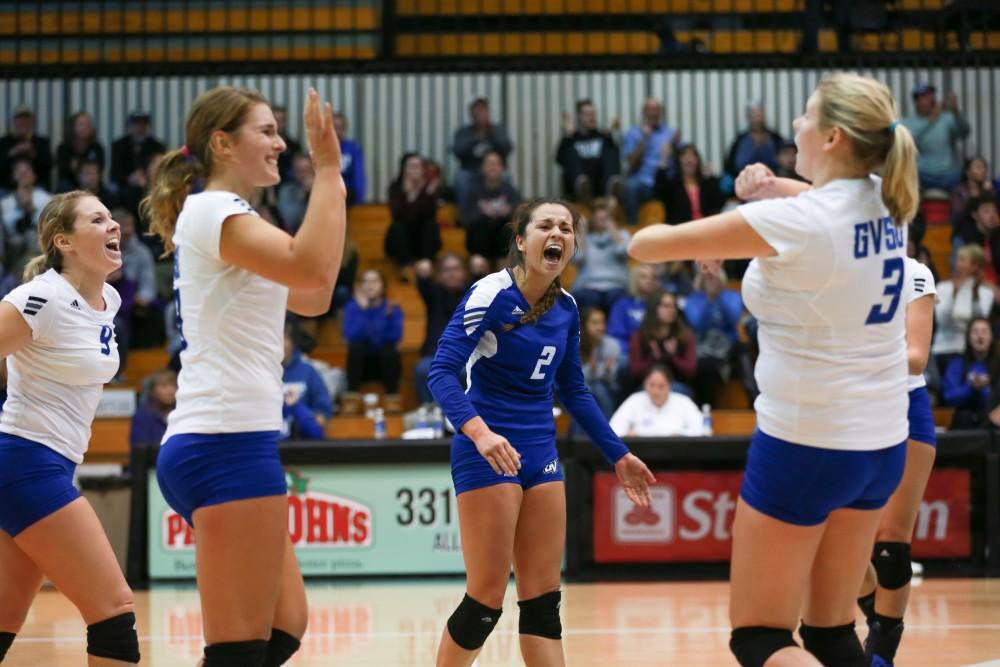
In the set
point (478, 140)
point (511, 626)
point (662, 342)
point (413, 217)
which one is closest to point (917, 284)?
point (511, 626)

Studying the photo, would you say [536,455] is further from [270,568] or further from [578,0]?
[578,0]

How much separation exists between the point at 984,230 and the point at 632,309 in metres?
3.85

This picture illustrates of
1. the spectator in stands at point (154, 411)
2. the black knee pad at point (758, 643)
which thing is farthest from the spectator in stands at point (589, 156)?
the black knee pad at point (758, 643)

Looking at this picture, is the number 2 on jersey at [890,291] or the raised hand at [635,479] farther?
the raised hand at [635,479]

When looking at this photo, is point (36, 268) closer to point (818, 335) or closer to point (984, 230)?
point (818, 335)

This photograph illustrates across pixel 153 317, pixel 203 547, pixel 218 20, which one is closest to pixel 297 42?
pixel 218 20

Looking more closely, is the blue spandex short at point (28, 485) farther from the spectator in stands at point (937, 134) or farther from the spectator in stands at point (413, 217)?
the spectator in stands at point (937, 134)

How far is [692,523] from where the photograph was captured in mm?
9758

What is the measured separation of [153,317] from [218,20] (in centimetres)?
465

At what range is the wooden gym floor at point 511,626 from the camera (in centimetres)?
659

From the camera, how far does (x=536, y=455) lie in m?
4.81

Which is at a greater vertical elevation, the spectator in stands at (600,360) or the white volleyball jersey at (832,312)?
the white volleyball jersey at (832,312)

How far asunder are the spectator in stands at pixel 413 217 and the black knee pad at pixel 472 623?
30.1 ft

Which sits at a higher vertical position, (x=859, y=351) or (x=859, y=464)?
(x=859, y=351)
